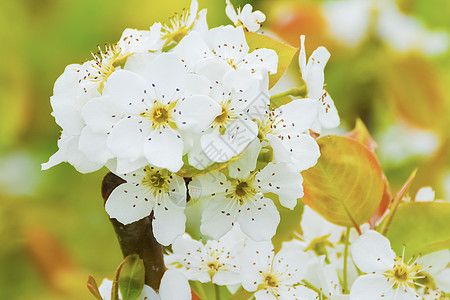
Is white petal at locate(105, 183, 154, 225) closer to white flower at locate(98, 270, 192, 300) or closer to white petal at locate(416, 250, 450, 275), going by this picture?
white flower at locate(98, 270, 192, 300)

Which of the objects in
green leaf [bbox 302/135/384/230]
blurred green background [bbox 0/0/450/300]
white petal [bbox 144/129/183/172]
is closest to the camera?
white petal [bbox 144/129/183/172]

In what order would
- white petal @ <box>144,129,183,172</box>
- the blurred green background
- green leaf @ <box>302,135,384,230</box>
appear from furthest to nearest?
1. the blurred green background
2. green leaf @ <box>302,135,384,230</box>
3. white petal @ <box>144,129,183,172</box>

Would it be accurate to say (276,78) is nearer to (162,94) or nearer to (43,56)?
(162,94)

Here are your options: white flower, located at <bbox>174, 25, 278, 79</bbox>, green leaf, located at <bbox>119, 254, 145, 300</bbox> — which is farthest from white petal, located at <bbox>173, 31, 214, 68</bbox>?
green leaf, located at <bbox>119, 254, 145, 300</bbox>

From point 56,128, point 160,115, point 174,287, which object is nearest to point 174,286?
point 174,287

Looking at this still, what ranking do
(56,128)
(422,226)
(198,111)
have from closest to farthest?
(198,111) → (422,226) → (56,128)

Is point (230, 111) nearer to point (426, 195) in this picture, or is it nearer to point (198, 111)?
point (198, 111)
